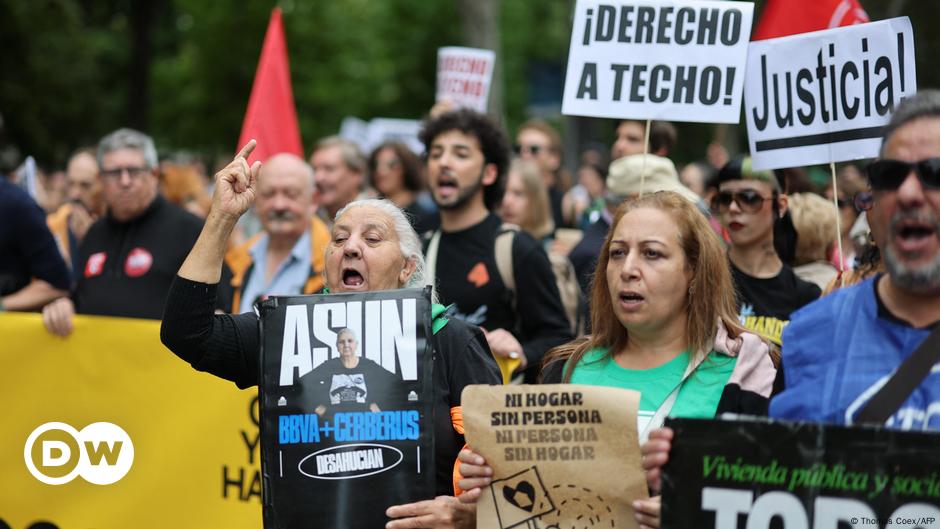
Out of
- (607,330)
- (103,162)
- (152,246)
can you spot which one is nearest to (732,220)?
(607,330)

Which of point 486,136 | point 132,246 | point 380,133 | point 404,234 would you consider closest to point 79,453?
point 132,246

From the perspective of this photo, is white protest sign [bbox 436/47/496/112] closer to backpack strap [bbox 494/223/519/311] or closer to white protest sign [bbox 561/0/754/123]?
backpack strap [bbox 494/223/519/311]

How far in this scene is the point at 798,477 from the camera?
3.20 meters

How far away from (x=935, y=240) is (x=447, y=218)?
3.81 m

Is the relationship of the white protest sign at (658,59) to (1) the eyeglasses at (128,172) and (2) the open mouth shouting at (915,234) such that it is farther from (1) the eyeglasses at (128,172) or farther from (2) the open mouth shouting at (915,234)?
(1) the eyeglasses at (128,172)

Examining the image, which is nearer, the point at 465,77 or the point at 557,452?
the point at 557,452

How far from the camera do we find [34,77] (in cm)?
3058

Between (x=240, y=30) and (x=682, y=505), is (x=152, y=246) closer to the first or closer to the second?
(x=682, y=505)

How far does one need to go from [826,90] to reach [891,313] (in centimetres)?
229

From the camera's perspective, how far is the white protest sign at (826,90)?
507 centimetres

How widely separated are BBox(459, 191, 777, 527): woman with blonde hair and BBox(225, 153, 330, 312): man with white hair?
309cm

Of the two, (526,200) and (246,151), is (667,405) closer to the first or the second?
(246,151)

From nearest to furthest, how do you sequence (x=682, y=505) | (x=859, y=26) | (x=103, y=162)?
(x=682, y=505) → (x=859, y=26) → (x=103, y=162)

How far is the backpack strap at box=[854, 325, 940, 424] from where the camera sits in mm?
3096
